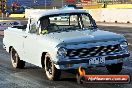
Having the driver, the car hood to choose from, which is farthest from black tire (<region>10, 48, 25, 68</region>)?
the car hood

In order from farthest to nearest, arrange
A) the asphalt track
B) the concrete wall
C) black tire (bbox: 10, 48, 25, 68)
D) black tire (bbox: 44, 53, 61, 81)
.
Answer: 1. the concrete wall
2. black tire (bbox: 10, 48, 25, 68)
3. black tire (bbox: 44, 53, 61, 81)
4. the asphalt track

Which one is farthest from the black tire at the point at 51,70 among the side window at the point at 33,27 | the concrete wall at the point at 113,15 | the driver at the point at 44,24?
the concrete wall at the point at 113,15

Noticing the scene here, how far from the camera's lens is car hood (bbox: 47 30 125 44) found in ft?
30.1

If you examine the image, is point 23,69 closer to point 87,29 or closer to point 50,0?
point 87,29

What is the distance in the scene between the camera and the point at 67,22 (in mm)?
10523

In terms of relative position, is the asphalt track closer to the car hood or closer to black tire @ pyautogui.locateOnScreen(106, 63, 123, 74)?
black tire @ pyautogui.locateOnScreen(106, 63, 123, 74)

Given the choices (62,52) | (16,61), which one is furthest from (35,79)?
(16,61)

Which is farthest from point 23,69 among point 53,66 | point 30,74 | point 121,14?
point 121,14

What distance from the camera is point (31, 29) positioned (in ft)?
35.6

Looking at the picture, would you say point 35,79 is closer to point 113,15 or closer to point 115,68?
point 115,68

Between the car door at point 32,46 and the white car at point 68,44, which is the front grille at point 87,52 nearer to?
the white car at point 68,44

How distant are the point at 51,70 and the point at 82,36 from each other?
3.44 feet

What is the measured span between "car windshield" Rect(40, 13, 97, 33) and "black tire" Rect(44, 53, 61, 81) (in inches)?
36.4

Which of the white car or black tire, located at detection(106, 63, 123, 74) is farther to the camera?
black tire, located at detection(106, 63, 123, 74)
